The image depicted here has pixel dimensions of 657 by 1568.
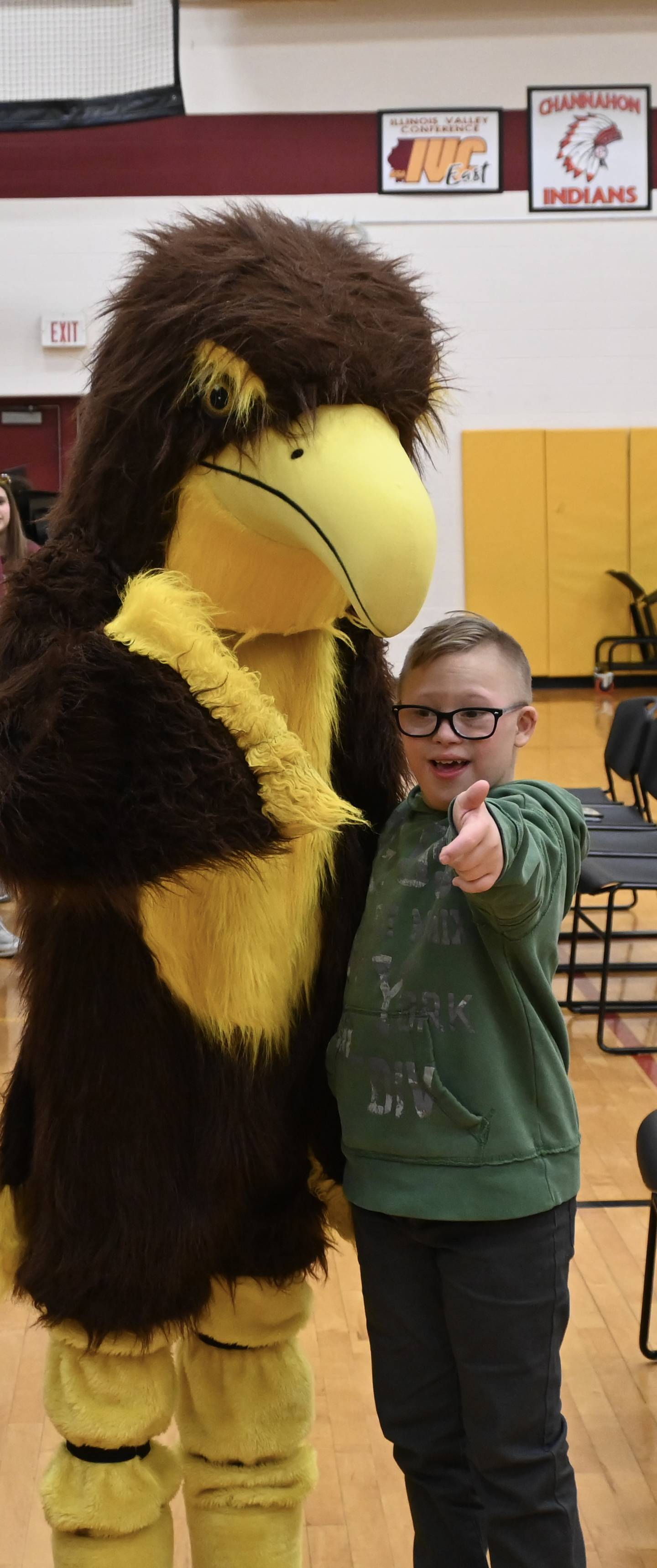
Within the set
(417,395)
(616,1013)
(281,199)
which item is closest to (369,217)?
(281,199)

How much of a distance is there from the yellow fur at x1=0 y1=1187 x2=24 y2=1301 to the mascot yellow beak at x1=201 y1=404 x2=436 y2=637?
26.5 inches

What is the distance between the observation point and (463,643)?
1.14m

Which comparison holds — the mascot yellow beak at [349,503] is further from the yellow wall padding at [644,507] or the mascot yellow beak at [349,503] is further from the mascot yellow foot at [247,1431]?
the yellow wall padding at [644,507]

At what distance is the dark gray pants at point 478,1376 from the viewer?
1.11m

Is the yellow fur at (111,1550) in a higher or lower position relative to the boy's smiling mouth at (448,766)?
lower

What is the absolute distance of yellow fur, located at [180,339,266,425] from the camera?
98 centimetres

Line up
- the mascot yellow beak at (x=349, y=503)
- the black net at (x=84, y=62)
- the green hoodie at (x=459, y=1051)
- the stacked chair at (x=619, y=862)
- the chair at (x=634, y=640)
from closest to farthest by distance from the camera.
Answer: the mascot yellow beak at (x=349, y=503) → the green hoodie at (x=459, y=1051) → the stacked chair at (x=619, y=862) → the black net at (x=84, y=62) → the chair at (x=634, y=640)

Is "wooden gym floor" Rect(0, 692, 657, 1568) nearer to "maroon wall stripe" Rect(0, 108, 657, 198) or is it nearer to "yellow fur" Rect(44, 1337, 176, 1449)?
"yellow fur" Rect(44, 1337, 176, 1449)

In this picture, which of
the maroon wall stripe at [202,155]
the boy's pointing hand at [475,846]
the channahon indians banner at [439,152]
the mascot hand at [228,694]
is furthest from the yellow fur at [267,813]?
the channahon indians banner at [439,152]

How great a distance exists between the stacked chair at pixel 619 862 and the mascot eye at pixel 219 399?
2257mm

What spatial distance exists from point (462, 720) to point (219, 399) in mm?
334

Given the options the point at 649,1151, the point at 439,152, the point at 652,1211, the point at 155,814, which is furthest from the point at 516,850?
the point at 439,152

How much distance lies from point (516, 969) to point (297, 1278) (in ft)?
1.25

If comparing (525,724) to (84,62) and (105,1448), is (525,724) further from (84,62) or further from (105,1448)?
(84,62)
